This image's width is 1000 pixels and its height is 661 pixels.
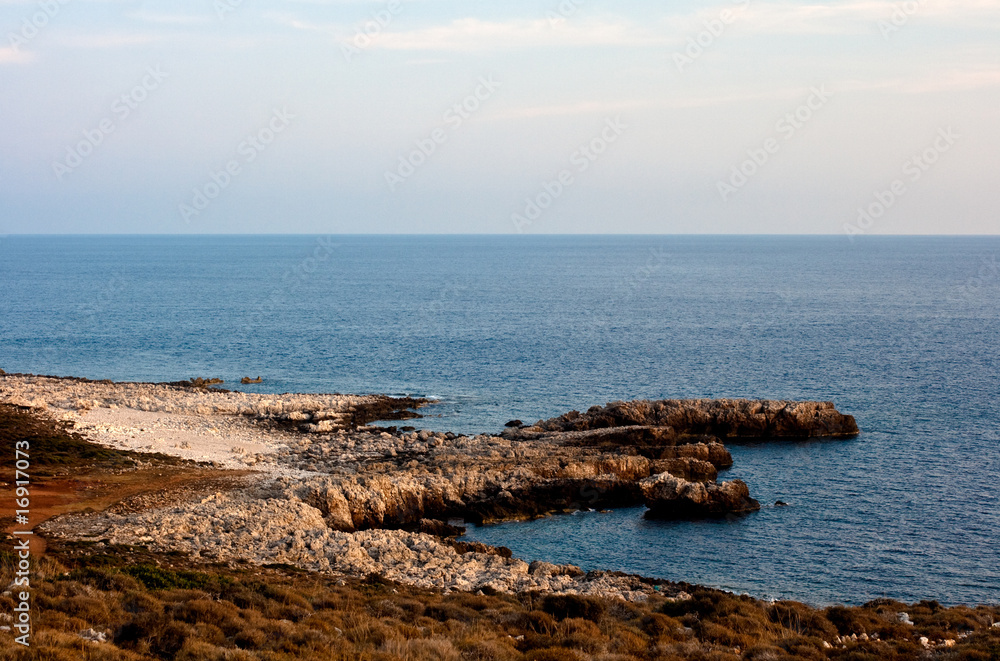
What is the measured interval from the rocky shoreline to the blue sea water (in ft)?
7.20

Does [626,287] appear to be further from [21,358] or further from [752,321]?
[21,358]

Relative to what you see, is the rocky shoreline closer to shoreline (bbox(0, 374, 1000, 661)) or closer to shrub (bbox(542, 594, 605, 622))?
shoreline (bbox(0, 374, 1000, 661))

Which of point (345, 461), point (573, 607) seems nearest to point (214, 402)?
point (345, 461)

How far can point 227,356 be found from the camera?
76938 millimetres

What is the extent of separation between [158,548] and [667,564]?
57.7 ft

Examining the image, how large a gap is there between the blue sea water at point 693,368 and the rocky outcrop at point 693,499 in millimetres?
922

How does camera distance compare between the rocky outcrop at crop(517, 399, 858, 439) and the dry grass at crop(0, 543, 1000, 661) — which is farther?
the rocky outcrop at crop(517, 399, 858, 439)

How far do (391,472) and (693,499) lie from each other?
44.0 feet

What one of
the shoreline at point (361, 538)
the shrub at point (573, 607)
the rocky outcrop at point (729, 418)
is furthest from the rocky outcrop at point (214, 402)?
the shrub at point (573, 607)

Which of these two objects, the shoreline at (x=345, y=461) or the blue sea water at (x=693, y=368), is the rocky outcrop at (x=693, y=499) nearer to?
the shoreline at (x=345, y=461)

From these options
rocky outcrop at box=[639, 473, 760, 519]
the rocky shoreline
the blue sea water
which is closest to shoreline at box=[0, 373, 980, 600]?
the rocky shoreline

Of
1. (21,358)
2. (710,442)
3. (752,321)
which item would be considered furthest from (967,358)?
(21,358)

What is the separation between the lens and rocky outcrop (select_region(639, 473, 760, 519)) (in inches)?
1448

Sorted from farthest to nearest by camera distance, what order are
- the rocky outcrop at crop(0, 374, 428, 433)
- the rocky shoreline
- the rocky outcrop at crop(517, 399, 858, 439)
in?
the rocky outcrop at crop(517, 399, 858, 439) < the rocky outcrop at crop(0, 374, 428, 433) < the rocky shoreline
